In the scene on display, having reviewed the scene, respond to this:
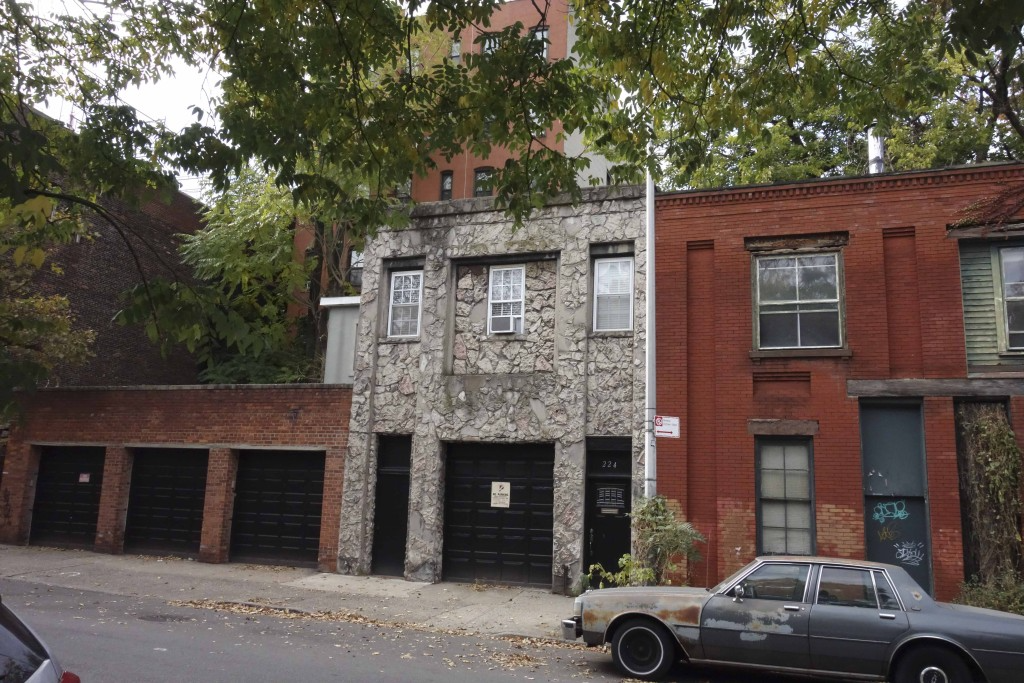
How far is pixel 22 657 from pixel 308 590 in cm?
1161

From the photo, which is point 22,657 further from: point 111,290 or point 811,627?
point 111,290

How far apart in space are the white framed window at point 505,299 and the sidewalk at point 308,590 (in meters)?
5.04

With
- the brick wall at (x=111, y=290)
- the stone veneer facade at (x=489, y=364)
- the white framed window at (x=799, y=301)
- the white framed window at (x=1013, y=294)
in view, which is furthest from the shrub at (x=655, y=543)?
the brick wall at (x=111, y=290)

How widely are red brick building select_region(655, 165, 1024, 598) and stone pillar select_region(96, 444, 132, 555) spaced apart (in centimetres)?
1242

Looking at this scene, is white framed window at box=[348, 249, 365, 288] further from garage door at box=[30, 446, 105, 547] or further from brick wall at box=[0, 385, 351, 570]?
garage door at box=[30, 446, 105, 547]

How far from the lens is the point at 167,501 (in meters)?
18.7

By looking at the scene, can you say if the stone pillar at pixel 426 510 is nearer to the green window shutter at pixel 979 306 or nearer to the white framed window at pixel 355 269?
the green window shutter at pixel 979 306

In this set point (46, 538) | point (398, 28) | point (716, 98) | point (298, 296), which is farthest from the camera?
point (298, 296)

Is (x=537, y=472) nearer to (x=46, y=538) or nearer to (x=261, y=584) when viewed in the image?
(x=261, y=584)

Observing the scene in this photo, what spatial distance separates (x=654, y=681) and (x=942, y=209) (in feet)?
31.7

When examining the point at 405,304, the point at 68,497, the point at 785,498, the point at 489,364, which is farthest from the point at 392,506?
the point at 68,497

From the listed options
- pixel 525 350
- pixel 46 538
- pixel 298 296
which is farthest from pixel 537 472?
pixel 298 296

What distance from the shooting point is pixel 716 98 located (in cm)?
1017

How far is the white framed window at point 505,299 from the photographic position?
54.1 feet
